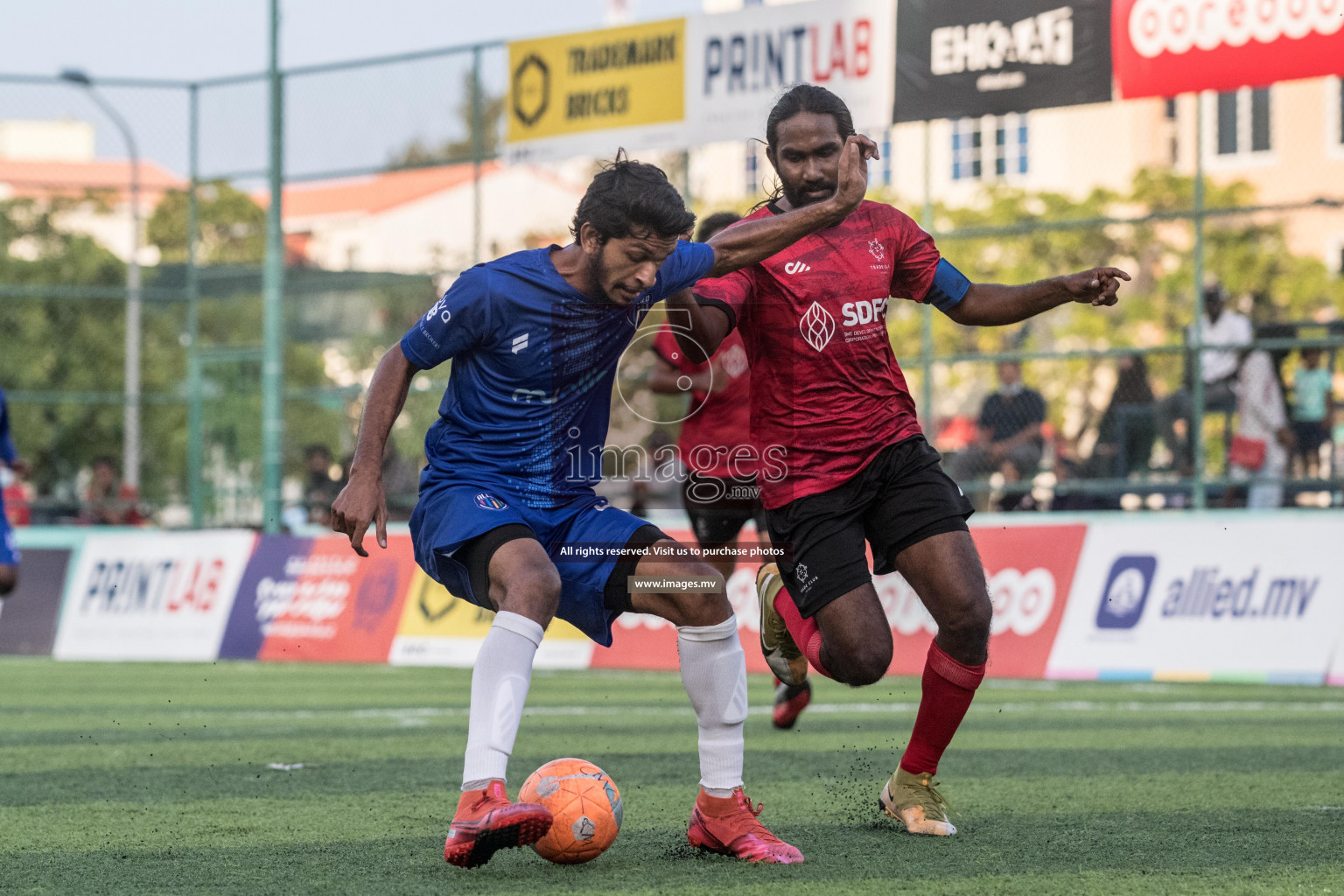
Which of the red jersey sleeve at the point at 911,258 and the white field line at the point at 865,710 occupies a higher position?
the red jersey sleeve at the point at 911,258

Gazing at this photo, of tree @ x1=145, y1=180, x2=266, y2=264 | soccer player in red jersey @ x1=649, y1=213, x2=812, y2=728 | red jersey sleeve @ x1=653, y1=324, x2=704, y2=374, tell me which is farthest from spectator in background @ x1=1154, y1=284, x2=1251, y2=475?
tree @ x1=145, y1=180, x2=266, y2=264

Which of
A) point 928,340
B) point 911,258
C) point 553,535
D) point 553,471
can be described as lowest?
point 553,535

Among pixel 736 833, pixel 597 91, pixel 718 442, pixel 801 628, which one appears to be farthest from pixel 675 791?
pixel 597 91

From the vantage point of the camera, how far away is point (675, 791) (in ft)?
19.3

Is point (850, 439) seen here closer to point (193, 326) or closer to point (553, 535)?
point (553, 535)

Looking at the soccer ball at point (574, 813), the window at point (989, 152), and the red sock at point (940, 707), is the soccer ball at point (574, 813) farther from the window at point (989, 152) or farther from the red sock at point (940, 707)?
the window at point (989, 152)

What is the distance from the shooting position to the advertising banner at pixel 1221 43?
438 inches

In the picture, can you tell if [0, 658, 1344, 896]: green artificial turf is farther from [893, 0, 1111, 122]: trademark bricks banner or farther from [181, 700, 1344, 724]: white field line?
[893, 0, 1111, 122]: trademark bricks banner

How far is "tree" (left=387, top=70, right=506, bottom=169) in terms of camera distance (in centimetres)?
1485

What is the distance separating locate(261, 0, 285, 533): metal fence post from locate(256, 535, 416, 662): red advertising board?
5.38 feet

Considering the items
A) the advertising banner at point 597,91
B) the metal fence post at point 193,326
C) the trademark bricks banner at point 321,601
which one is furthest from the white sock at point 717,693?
the metal fence post at point 193,326

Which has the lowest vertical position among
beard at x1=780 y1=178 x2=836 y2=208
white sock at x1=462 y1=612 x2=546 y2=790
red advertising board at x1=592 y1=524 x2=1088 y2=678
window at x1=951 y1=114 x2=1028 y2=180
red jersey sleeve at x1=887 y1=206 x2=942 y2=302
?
red advertising board at x1=592 y1=524 x2=1088 y2=678

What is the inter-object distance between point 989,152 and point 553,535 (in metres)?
13.3

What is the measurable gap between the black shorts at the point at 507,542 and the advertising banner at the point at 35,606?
11.4 meters
